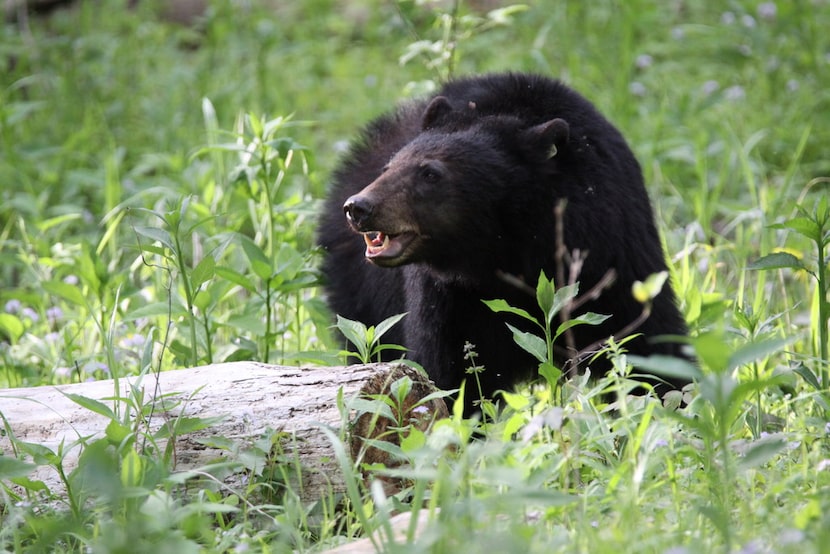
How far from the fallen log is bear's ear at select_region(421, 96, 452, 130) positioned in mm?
1259

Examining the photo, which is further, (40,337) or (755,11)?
(755,11)

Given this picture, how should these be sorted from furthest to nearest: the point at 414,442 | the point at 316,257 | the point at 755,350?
the point at 316,257, the point at 414,442, the point at 755,350

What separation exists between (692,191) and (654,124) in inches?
32.5

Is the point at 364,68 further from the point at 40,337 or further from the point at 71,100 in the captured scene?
the point at 40,337

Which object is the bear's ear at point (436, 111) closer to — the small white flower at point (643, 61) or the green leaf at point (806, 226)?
the green leaf at point (806, 226)

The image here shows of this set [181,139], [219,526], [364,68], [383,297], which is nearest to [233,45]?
[364,68]

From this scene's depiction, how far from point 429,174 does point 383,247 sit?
32 centimetres

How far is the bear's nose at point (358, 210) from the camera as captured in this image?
385 cm

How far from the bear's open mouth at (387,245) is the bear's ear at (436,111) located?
1.80 feet

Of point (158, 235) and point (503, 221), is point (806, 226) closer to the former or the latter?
point (503, 221)

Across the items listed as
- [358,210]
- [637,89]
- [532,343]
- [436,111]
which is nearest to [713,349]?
[532,343]

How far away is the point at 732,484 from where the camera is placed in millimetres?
2650

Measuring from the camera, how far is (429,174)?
400cm

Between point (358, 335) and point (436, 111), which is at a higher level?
point (436, 111)
